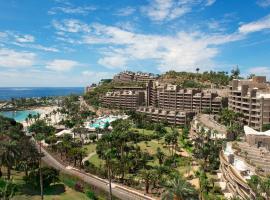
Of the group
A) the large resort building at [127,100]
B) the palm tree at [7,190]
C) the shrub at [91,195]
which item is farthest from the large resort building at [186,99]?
the palm tree at [7,190]

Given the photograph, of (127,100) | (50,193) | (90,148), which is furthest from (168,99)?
(50,193)

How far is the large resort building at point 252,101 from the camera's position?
317 ft

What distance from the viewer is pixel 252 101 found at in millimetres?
102062

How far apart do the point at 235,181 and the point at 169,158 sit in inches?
1197

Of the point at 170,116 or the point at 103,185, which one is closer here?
the point at 103,185

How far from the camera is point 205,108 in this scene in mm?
131875

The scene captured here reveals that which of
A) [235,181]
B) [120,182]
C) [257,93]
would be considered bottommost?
[120,182]

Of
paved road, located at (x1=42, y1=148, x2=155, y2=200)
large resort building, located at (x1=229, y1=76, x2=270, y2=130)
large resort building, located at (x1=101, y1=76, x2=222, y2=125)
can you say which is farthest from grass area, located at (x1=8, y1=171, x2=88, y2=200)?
large resort building, located at (x1=101, y1=76, x2=222, y2=125)

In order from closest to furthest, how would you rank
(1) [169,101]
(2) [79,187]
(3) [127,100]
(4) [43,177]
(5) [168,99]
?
(4) [43,177] → (2) [79,187] → (1) [169,101] → (5) [168,99] → (3) [127,100]

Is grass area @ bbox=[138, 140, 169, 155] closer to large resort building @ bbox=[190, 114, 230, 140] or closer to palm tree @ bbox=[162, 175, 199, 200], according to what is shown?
large resort building @ bbox=[190, 114, 230, 140]

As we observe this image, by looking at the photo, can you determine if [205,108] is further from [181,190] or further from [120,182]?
[181,190]

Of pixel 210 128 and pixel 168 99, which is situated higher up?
pixel 168 99

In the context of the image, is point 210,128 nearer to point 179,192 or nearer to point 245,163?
point 245,163

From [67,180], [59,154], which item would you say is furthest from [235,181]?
[59,154]
